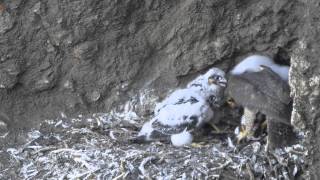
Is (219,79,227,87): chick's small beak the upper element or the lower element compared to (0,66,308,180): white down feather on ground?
upper

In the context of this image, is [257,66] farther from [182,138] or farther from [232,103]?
[182,138]

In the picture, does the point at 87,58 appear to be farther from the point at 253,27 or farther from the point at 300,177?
the point at 300,177

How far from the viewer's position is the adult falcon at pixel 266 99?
9.66 feet

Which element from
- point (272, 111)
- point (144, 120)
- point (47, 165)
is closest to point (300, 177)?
point (272, 111)

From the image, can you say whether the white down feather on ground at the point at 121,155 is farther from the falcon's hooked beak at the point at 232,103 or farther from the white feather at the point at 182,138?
the falcon's hooked beak at the point at 232,103

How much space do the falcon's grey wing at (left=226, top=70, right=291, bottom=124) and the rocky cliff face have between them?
0.16 m

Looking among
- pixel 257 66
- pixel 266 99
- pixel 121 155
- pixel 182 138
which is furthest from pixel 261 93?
pixel 121 155

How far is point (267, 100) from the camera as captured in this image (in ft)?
9.78

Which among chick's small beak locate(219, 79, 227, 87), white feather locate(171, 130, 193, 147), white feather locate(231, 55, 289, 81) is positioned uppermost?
white feather locate(231, 55, 289, 81)

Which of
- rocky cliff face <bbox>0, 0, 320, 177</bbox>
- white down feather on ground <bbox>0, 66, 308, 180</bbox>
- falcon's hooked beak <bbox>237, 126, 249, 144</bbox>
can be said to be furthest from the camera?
rocky cliff face <bbox>0, 0, 320, 177</bbox>

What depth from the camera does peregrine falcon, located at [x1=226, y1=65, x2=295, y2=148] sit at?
294 cm

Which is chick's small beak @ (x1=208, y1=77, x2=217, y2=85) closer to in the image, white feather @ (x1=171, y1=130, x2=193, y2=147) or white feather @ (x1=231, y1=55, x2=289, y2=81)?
white feather @ (x1=231, y1=55, x2=289, y2=81)

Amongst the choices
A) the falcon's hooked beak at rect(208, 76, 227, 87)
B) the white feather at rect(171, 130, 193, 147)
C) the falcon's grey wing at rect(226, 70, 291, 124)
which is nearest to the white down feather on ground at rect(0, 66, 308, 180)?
the white feather at rect(171, 130, 193, 147)

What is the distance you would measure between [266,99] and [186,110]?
0.34 m
